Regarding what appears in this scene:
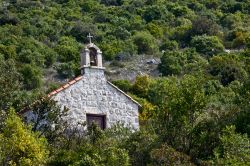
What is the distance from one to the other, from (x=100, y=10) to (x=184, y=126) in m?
46.3

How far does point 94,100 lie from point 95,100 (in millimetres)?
46

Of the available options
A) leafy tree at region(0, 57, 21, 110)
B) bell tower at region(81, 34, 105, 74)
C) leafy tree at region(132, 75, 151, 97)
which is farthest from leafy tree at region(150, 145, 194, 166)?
leafy tree at region(132, 75, 151, 97)

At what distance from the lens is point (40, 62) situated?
145 ft

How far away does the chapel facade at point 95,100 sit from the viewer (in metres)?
23.1

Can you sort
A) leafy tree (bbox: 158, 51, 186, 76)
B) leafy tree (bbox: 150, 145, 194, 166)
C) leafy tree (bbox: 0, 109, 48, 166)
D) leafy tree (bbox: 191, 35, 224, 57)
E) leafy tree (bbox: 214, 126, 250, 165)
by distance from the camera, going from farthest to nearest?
leafy tree (bbox: 191, 35, 224, 57)
leafy tree (bbox: 158, 51, 186, 76)
leafy tree (bbox: 150, 145, 194, 166)
leafy tree (bbox: 0, 109, 48, 166)
leafy tree (bbox: 214, 126, 250, 165)

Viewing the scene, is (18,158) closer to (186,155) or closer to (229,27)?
(186,155)

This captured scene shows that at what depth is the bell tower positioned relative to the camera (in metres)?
24.1

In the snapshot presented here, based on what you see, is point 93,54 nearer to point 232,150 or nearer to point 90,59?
point 90,59

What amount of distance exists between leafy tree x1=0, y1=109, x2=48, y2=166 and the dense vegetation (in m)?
0.02

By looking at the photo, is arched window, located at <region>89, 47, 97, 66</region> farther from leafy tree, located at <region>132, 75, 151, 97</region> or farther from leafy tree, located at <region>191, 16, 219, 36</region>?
leafy tree, located at <region>191, 16, 219, 36</region>

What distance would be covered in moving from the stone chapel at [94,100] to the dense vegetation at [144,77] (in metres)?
0.91

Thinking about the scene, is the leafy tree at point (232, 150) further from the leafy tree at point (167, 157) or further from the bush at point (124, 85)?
the bush at point (124, 85)

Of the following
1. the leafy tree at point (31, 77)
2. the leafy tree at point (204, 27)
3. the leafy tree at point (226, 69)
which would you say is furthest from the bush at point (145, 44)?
the leafy tree at point (31, 77)

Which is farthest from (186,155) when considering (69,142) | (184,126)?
(69,142)
